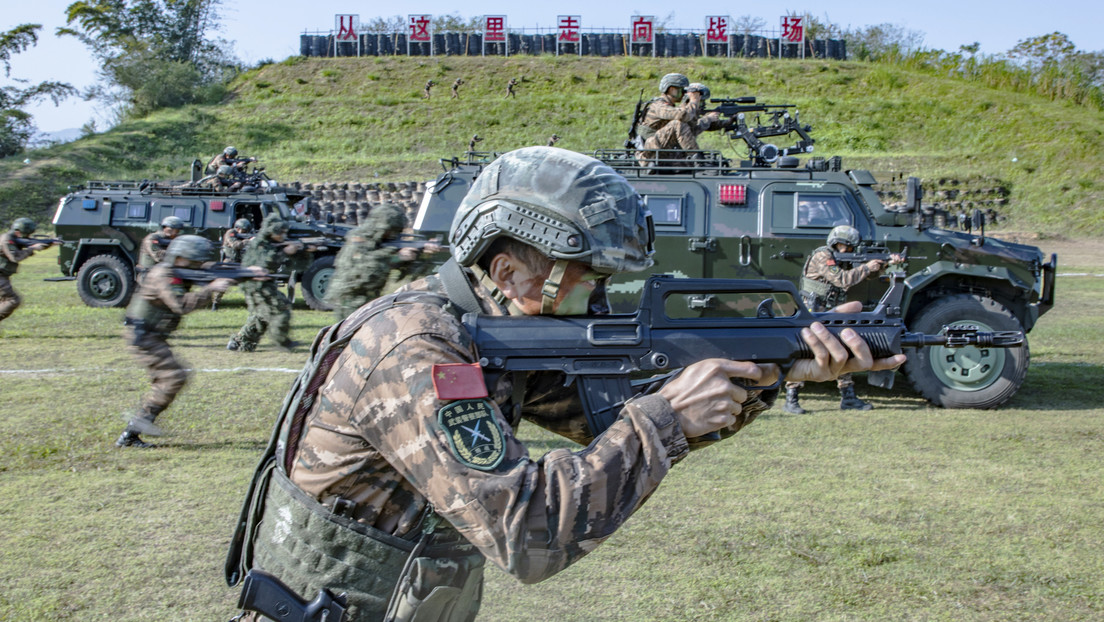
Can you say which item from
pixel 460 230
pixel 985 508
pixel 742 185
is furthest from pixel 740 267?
pixel 460 230

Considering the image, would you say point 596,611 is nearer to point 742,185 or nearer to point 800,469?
point 800,469

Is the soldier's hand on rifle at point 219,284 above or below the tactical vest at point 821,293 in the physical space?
above

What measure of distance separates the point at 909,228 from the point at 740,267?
1.56 m

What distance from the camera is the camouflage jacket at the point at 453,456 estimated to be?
1.63 m

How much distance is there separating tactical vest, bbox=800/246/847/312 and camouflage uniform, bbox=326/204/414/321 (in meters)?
3.54

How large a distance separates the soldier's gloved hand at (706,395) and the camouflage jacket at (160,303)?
5433 millimetres

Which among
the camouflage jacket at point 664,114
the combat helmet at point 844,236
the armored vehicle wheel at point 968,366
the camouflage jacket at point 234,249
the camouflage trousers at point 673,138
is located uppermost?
the camouflage jacket at point 664,114

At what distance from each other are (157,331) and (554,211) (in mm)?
5331

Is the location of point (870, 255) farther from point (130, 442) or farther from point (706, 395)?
point (706, 395)

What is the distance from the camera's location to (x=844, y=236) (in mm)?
7797

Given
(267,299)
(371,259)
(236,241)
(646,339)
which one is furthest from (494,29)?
(646,339)

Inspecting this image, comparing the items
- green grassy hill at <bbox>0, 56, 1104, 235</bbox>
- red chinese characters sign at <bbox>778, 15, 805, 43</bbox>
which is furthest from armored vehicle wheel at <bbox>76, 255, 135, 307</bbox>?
red chinese characters sign at <bbox>778, 15, 805, 43</bbox>

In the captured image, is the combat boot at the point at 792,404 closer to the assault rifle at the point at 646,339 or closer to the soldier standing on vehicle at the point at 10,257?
the assault rifle at the point at 646,339

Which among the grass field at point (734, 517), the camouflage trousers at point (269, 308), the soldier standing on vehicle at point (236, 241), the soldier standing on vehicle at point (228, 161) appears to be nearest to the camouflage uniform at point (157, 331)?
the grass field at point (734, 517)
